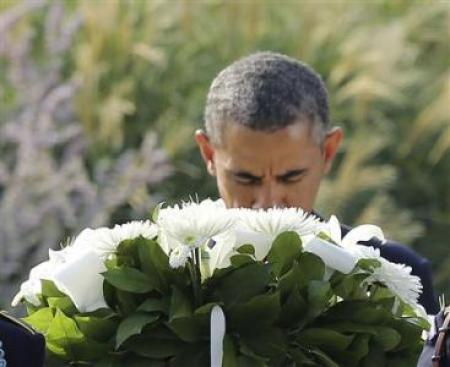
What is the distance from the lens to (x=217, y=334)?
3.77 m

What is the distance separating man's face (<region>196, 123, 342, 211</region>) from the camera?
15.7 ft

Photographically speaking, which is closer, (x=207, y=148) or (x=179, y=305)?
(x=179, y=305)

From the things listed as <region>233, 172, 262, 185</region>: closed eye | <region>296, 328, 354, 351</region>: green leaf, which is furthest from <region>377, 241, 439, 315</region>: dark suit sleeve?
<region>296, 328, 354, 351</region>: green leaf

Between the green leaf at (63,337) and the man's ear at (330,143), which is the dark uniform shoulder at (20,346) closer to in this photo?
the green leaf at (63,337)

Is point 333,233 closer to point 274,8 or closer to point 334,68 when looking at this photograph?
point 334,68

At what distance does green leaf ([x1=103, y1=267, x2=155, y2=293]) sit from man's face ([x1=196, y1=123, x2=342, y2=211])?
94cm

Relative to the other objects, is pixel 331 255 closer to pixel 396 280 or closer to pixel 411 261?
pixel 396 280

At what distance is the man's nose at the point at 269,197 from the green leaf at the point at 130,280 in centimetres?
93

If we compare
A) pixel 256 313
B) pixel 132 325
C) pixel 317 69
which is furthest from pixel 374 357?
pixel 317 69

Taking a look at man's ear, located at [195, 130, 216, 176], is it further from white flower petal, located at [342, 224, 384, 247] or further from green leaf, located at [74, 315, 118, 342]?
green leaf, located at [74, 315, 118, 342]

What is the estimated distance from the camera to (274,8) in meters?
8.90

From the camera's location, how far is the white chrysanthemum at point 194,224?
3.78m

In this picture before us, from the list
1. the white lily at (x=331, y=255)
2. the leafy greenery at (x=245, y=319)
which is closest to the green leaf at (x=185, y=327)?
the leafy greenery at (x=245, y=319)

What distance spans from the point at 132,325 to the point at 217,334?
0.19 m
